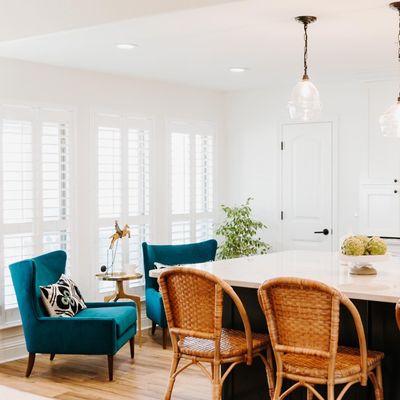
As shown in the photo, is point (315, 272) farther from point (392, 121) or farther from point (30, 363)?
point (30, 363)

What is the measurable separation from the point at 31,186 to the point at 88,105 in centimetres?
100

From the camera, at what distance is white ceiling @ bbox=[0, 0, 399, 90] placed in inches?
175

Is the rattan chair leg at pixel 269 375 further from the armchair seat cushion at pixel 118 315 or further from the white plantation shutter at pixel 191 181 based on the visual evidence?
the white plantation shutter at pixel 191 181

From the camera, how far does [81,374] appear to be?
560 centimetres

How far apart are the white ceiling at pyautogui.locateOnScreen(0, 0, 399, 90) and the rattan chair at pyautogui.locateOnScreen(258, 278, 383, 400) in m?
1.58

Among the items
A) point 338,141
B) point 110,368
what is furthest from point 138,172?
point 110,368

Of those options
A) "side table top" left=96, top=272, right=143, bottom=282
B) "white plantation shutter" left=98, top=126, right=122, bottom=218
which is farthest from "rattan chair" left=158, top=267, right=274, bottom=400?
"white plantation shutter" left=98, top=126, right=122, bottom=218

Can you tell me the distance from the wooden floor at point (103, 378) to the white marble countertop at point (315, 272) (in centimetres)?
113

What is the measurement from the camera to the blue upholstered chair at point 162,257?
6.62 meters

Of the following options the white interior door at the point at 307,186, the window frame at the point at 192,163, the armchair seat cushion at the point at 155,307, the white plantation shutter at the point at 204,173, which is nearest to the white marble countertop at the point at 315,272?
the armchair seat cushion at the point at 155,307

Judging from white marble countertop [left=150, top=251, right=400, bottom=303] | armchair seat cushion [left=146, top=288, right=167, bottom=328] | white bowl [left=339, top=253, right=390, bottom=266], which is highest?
white bowl [left=339, top=253, right=390, bottom=266]

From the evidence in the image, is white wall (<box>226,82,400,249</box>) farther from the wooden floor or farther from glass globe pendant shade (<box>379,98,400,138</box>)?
the wooden floor

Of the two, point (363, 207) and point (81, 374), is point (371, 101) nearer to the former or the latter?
point (363, 207)

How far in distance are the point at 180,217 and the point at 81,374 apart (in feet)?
8.04
